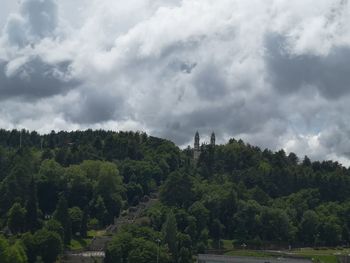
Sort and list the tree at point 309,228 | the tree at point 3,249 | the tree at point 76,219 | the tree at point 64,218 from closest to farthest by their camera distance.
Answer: the tree at point 3,249 < the tree at point 64,218 < the tree at point 76,219 < the tree at point 309,228

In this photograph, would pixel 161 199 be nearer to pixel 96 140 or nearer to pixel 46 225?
pixel 46 225

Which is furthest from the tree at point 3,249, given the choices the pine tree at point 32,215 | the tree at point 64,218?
the pine tree at point 32,215

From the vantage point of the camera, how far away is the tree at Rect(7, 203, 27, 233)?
93125mm

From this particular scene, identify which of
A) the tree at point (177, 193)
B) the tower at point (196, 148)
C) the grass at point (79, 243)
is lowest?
the grass at point (79, 243)

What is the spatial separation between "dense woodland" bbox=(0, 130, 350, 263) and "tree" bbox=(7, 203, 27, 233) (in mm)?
128

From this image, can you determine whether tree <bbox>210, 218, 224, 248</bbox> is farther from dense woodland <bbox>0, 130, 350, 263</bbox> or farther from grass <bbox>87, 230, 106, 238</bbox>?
grass <bbox>87, 230, 106, 238</bbox>

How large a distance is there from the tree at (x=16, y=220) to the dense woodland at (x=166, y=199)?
0.13 meters

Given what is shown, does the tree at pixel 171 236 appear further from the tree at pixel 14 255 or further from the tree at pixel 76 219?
the tree at pixel 14 255

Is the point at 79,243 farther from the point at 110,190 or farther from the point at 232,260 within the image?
the point at 232,260

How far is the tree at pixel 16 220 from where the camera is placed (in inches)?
3666

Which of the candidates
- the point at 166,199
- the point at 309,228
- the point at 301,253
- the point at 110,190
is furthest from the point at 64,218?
the point at 309,228

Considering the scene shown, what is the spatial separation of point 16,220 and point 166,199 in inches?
1085

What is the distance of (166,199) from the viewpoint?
113 metres

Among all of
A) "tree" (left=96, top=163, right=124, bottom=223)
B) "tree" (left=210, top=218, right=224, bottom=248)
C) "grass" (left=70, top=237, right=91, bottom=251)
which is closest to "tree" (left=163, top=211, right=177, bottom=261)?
"grass" (left=70, top=237, right=91, bottom=251)
